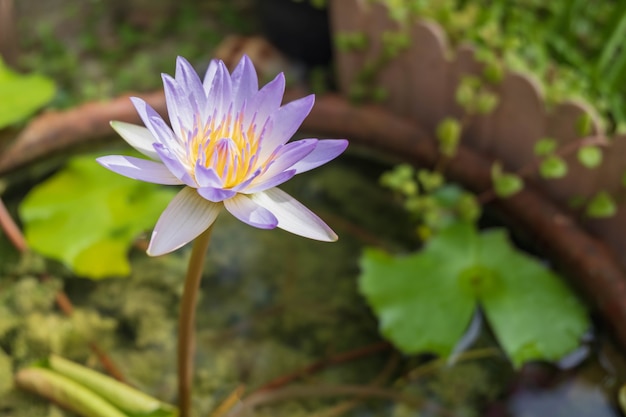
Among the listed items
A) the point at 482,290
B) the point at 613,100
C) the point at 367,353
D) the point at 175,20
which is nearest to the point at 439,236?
the point at 482,290

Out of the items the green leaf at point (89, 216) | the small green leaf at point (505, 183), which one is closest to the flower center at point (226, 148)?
the green leaf at point (89, 216)

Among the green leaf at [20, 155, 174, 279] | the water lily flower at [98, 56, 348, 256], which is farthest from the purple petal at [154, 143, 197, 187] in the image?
the green leaf at [20, 155, 174, 279]

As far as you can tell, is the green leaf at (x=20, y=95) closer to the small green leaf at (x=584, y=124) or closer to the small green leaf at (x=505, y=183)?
the small green leaf at (x=505, y=183)

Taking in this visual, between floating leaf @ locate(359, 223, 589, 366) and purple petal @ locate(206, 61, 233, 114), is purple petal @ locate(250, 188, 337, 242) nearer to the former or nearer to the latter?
purple petal @ locate(206, 61, 233, 114)

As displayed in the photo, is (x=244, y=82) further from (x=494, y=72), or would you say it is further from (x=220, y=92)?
(x=494, y=72)

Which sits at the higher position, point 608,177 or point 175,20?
point 608,177

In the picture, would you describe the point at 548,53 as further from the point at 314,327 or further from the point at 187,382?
the point at 187,382
